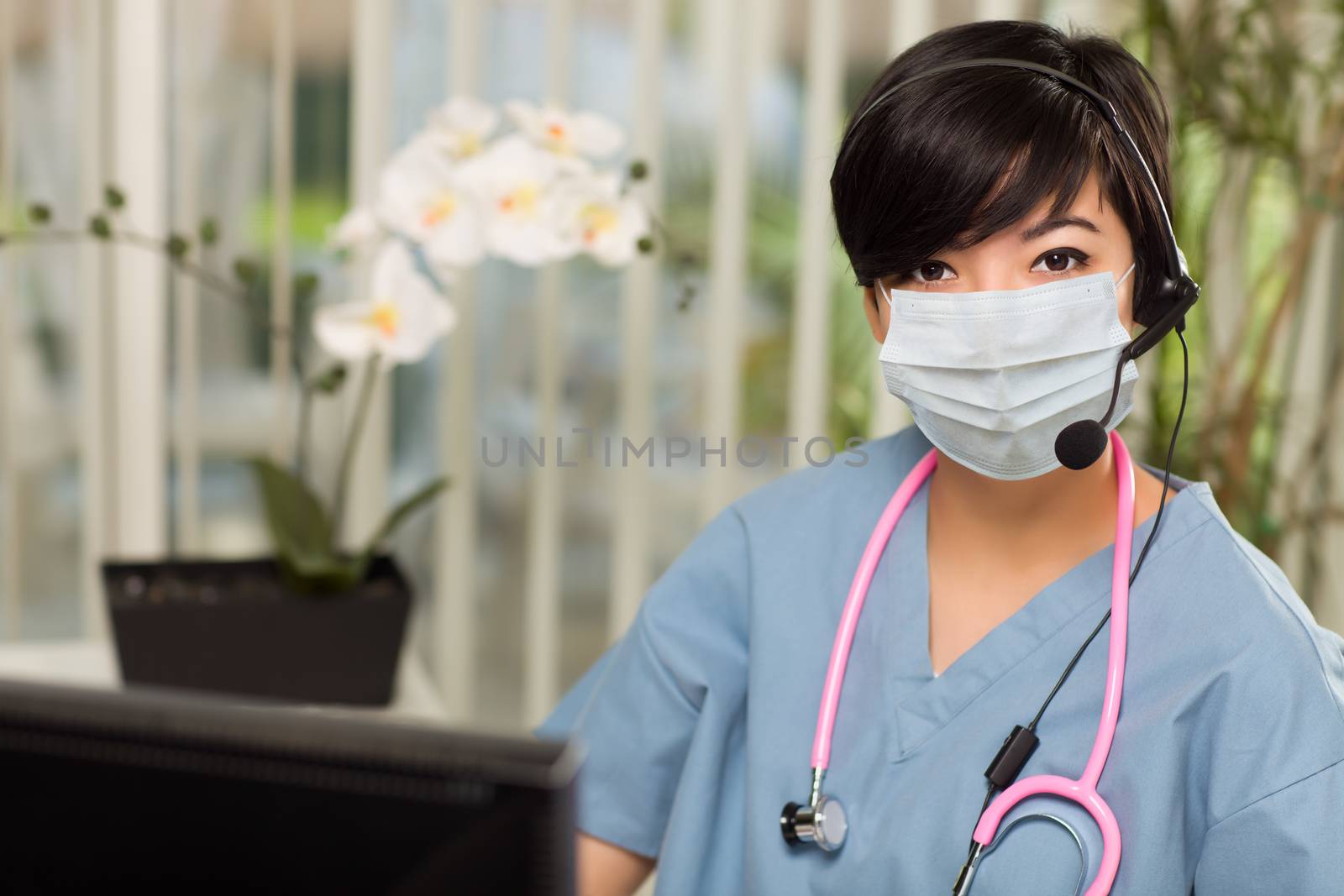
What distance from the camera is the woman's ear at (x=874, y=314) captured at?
1.08 metres

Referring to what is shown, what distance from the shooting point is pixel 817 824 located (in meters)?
0.99

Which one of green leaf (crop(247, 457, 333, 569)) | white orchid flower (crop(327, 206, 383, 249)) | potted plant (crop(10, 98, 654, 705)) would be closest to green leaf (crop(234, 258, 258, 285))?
potted plant (crop(10, 98, 654, 705))

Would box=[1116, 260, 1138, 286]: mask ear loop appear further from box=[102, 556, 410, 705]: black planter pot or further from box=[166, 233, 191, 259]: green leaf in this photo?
box=[166, 233, 191, 259]: green leaf

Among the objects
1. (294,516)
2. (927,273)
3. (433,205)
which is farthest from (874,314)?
(294,516)

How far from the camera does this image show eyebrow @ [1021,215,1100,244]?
948 mm

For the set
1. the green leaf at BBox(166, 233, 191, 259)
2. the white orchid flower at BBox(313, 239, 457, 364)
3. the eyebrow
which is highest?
the eyebrow

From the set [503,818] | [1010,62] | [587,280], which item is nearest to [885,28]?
[587,280]

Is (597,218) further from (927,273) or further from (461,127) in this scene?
(927,273)

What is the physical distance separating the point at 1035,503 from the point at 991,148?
11.4 inches

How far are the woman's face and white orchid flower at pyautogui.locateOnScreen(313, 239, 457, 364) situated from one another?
0.68 metres

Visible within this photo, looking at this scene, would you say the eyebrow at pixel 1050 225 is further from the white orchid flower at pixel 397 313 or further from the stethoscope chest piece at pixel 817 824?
the white orchid flower at pixel 397 313

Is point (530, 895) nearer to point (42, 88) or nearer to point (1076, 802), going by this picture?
point (1076, 802)

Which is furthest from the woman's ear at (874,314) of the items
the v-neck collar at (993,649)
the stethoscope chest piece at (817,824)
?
the stethoscope chest piece at (817,824)

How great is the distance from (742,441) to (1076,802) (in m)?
1.10
